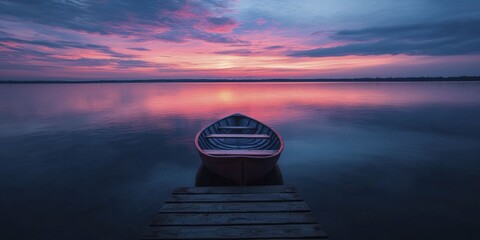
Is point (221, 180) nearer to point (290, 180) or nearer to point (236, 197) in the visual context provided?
point (236, 197)

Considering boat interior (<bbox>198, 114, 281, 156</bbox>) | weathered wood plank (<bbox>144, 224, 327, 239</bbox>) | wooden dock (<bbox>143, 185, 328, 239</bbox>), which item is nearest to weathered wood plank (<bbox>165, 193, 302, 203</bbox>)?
wooden dock (<bbox>143, 185, 328, 239</bbox>)

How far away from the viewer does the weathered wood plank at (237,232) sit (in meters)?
4.30

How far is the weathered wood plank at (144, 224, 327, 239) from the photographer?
430 cm

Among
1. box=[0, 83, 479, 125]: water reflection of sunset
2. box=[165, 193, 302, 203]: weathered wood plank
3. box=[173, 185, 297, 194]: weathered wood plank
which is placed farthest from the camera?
box=[0, 83, 479, 125]: water reflection of sunset

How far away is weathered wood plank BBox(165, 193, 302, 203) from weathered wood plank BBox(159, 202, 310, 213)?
5.8 inches

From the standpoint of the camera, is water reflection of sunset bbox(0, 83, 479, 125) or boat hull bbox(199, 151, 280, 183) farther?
water reflection of sunset bbox(0, 83, 479, 125)

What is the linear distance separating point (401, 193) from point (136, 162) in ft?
33.8

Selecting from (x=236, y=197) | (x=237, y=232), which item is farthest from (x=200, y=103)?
(x=237, y=232)

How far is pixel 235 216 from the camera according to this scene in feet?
16.1

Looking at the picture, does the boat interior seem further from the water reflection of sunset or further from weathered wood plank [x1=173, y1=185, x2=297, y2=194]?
the water reflection of sunset

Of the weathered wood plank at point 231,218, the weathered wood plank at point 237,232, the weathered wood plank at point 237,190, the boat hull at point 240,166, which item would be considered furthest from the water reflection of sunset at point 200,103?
the weathered wood plank at point 237,232

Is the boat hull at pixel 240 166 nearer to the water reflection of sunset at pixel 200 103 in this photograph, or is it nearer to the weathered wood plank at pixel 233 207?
Result: the weathered wood plank at pixel 233 207

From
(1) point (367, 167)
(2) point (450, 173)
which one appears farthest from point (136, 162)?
(2) point (450, 173)

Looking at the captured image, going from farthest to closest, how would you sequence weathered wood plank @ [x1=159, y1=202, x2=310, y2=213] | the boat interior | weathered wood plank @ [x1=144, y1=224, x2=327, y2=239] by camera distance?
the boat interior < weathered wood plank @ [x1=159, y1=202, x2=310, y2=213] < weathered wood plank @ [x1=144, y1=224, x2=327, y2=239]
